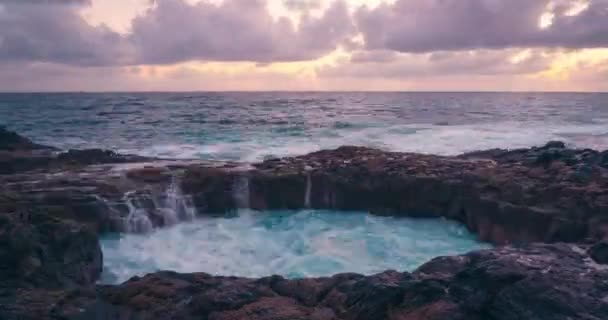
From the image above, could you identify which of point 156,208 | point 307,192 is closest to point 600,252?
point 307,192

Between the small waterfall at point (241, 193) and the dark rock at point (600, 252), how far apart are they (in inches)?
390

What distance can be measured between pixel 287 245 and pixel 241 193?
129 inches

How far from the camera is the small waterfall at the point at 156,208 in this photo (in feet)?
46.0

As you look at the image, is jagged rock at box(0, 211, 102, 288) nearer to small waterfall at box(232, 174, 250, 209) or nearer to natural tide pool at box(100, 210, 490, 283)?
natural tide pool at box(100, 210, 490, 283)

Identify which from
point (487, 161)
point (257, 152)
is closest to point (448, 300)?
point (487, 161)

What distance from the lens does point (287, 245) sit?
1305 cm

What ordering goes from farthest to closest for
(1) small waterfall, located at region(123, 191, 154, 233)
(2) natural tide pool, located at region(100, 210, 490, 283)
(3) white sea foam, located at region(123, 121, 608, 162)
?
(3) white sea foam, located at region(123, 121, 608, 162) → (1) small waterfall, located at region(123, 191, 154, 233) → (2) natural tide pool, located at region(100, 210, 490, 283)

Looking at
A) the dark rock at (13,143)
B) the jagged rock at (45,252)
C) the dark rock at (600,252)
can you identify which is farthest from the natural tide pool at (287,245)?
the dark rock at (13,143)

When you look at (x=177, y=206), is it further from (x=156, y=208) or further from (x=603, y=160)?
(x=603, y=160)

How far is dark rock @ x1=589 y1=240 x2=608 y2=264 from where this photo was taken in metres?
7.17

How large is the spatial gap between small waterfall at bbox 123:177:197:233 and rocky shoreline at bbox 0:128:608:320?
0.04 meters

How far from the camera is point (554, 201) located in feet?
41.2

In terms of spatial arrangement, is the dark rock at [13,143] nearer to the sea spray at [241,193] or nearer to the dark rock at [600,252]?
the sea spray at [241,193]

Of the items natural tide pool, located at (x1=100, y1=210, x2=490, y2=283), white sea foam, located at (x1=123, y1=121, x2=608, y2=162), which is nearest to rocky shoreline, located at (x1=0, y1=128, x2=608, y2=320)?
natural tide pool, located at (x1=100, y1=210, x2=490, y2=283)
